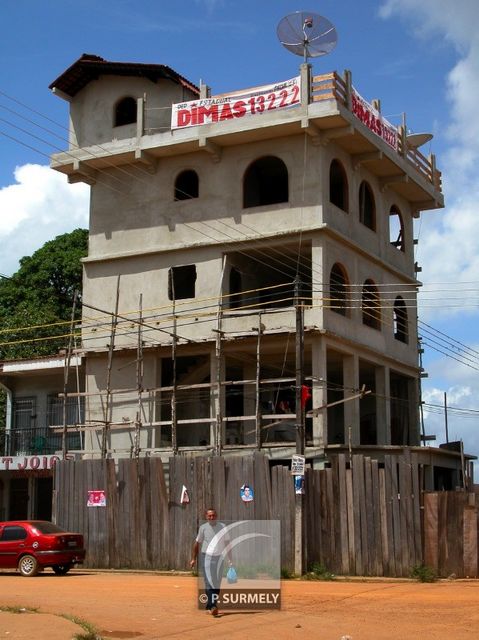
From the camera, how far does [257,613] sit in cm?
1468

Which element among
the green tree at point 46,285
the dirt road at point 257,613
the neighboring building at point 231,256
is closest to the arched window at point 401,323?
the neighboring building at point 231,256

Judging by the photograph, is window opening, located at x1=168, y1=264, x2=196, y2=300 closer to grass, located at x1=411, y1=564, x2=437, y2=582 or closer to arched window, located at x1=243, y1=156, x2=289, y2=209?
arched window, located at x1=243, y1=156, x2=289, y2=209

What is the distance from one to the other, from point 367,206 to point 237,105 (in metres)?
7.04

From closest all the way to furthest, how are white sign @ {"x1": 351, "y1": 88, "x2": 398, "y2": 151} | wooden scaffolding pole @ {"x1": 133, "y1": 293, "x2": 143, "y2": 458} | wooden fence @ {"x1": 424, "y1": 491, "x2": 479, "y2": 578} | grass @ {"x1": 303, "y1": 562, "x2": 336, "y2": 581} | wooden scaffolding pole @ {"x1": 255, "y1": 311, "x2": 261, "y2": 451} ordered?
wooden fence @ {"x1": 424, "y1": 491, "x2": 479, "y2": 578}
grass @ {"x1": 303, "y1": 562, "x2": 336, "y2": 581}
wooden scaffolding pole @ {"x1": 255, "y1": 311, "x2": 261, "y2": 451}
wooden scaffolding pole @ {"x1": 133, "y1": 293, "x2": 143, "y2": 458}
white sign @ {"x1": 351, "y1": 88, "x2": 398, "y2": 151}

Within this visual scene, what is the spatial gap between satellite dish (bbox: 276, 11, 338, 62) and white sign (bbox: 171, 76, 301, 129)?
5.54ft

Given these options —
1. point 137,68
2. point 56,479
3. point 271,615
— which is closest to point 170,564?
point 56,479

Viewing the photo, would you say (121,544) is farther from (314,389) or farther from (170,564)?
(314,389)

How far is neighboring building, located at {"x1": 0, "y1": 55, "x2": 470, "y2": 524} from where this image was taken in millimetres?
30984

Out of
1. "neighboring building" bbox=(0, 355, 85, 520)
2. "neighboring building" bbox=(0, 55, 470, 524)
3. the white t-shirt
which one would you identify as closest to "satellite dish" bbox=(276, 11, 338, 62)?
"neighboring building" bbox=(0, 55, 470, 524)

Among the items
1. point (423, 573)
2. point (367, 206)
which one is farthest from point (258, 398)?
point (367, 206)

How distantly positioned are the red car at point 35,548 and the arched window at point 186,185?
47.9ft

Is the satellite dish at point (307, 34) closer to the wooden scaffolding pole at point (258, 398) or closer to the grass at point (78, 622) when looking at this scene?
the wooden scaffolding pole at point (258, 398)

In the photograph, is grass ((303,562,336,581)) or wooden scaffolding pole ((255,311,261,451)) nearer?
grass ((303,562,336,581))

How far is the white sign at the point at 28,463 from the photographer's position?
3238 cm
